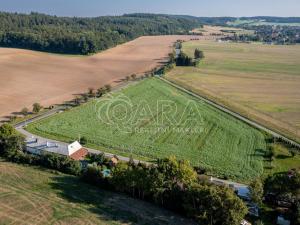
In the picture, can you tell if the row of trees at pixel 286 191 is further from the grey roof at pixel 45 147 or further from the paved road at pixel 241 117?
the grey roof at pixel 45 147

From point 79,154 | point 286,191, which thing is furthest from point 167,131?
point 286,191

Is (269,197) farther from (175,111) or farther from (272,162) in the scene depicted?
(175,111)

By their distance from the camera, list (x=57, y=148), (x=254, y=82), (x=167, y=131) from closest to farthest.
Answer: (x=57, y=148) → (x=167, y=131) → (x=254, y=82)

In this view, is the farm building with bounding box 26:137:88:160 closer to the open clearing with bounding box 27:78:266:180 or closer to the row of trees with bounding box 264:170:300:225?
the open clearing with bounding box 27:78:266:180

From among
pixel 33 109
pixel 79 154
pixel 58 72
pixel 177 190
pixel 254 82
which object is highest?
pixel 58 72

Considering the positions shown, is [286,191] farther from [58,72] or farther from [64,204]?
[58,72]

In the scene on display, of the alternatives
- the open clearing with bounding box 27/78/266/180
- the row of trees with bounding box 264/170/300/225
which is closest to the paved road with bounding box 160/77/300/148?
the open clearing with bounding box 27/78/266/180

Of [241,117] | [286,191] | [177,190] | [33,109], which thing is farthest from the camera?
[33,109]
